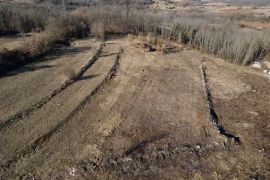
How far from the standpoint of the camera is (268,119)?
66.7ft

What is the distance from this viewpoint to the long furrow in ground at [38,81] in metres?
19.7

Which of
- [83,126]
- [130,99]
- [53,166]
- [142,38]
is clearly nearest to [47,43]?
[142,38]

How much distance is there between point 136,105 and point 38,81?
872cm

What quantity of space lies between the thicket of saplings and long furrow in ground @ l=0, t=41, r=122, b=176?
7.72 m

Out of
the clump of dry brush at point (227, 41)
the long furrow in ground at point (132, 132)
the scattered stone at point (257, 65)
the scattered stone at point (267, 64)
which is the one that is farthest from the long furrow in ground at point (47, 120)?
the scattered stone at point (267, 64)

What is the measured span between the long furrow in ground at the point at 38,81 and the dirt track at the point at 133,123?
0.26 feet

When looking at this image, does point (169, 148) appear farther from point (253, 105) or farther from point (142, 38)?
point (142, 38)

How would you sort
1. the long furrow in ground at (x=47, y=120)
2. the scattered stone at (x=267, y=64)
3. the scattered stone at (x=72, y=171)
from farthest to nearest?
the scattered stone at (x=267, y=64), the long furrow in ground at (x=47, y=120), the scattered stone at (x=72, y=171)

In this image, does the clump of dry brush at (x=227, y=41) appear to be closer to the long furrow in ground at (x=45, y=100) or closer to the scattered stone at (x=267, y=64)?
the scattered stone at (x=267, y=64)

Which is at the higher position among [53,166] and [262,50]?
[262,50]

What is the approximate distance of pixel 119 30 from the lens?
43750mm

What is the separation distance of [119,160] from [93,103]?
22.3ft

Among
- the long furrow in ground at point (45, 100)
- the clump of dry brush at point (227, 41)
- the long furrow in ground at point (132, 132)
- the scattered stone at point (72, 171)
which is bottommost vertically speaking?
the scattered stone at point (72, 171)

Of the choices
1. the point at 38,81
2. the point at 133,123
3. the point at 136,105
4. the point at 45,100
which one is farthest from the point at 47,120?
the point at 38,81
